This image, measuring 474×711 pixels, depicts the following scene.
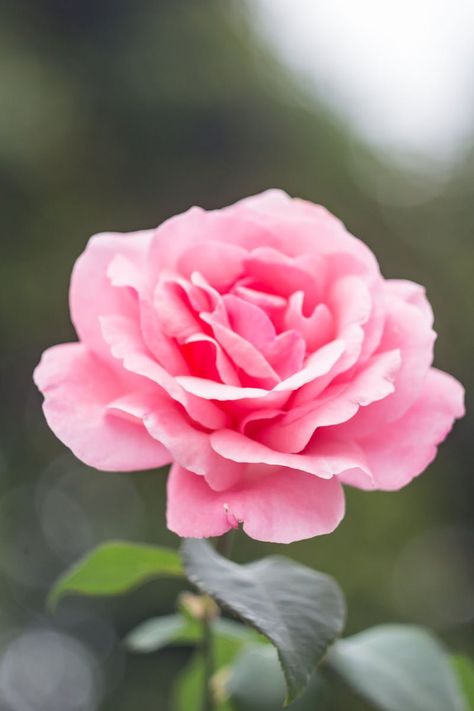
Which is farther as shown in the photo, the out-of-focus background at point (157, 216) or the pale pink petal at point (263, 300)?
the out-of-focus background at point (157, 216)

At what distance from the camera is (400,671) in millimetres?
547

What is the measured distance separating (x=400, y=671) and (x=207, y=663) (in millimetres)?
129

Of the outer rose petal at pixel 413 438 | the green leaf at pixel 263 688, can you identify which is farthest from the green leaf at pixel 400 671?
the outer rose petal at pixel 413 438

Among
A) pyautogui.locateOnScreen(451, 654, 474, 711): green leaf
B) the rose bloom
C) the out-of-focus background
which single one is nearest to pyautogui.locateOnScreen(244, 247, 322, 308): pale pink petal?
the rose bloom

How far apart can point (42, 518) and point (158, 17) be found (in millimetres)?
1893

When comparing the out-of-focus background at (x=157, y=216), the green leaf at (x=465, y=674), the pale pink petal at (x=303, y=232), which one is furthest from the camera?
the out-of-focus background at (x=157, y=216)

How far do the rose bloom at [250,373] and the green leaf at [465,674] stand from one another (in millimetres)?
277

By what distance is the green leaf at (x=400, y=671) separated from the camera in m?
0.52

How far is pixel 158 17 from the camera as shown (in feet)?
10.3

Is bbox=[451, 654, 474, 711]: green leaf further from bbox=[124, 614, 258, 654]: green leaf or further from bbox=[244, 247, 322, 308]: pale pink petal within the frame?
bbox=[244, 247, 322, 308]: pale pink petal

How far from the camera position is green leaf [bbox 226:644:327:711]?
0.51 metres

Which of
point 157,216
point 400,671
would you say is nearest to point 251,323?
point 400,671

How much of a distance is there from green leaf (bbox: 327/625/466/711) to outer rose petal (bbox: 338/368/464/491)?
6.9 inches

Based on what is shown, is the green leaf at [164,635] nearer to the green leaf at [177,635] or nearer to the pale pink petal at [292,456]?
the green leaf at [177,635]
